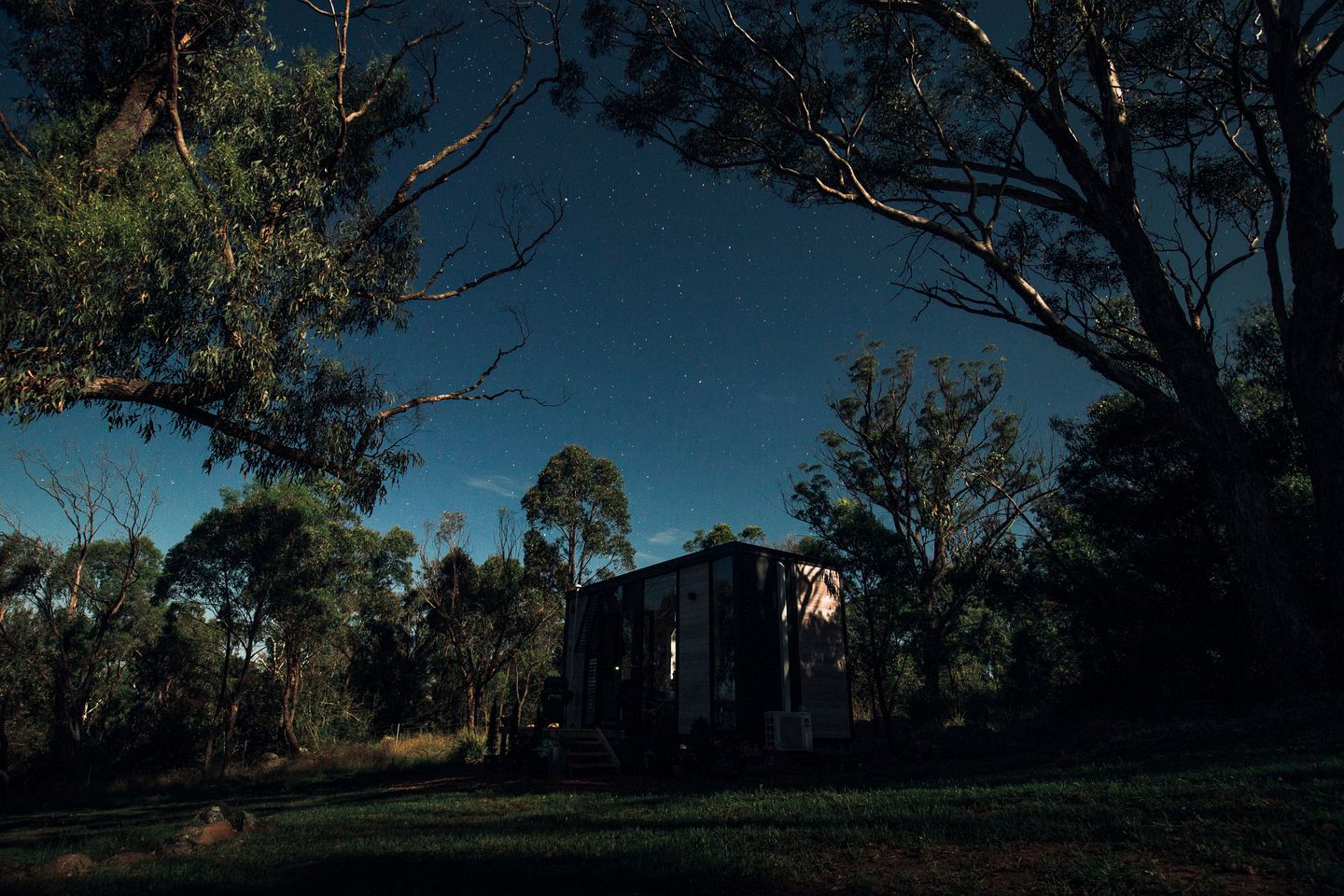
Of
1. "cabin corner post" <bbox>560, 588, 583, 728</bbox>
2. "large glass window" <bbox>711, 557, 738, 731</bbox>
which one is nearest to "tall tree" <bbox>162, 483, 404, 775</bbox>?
"cabin corner post" <bbox>560, 588, 583, 728</bbox>

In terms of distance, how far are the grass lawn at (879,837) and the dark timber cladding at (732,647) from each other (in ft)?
11.4

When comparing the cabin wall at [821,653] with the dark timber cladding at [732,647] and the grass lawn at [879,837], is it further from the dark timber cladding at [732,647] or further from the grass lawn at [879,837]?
the grass lawn at [879,837]

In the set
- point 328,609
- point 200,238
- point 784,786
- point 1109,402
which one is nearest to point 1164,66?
point 1109,402

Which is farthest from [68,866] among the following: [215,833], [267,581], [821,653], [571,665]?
[267,581]

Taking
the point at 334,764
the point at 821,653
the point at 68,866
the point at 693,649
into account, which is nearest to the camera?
the point at 68,866

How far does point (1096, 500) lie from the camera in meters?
15.5

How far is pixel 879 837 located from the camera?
4.91m

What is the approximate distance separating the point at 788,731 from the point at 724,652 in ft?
6.03

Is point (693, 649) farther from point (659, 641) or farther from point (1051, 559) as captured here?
point (1051, 559)

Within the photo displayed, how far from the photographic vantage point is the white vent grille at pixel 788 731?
12625 millimetres

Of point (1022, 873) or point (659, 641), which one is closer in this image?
point (1022, 873)

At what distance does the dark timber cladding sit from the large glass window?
2cm

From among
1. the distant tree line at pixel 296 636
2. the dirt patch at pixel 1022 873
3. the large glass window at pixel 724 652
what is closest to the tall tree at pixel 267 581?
the distant tree line at pixel 296 636

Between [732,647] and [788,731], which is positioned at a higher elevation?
[732,647]
